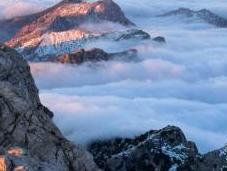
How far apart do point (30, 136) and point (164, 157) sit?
72.7m

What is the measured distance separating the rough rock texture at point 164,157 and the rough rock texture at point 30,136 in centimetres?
5255

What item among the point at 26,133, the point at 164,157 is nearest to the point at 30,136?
the point at 26,133

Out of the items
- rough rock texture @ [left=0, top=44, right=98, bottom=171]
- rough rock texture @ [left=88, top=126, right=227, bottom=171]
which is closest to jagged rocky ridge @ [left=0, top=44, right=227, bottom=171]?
rough rock texture @ [left=0, top=44, right=98, bottom=171]

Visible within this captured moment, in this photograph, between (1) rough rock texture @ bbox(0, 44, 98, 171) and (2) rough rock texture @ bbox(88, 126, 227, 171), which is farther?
(2) rough rock texture @ bbox(88, 126, 227, 171)

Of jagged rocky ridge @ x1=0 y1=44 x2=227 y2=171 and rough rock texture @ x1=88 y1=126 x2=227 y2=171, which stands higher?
jagged rocky ridge @ x1=0 y1=44 x2=227 y2=171

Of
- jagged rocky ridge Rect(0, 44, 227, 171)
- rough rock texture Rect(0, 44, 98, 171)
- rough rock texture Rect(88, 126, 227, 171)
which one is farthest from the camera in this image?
rough rock texture Rect(88, 126, 227, 171)

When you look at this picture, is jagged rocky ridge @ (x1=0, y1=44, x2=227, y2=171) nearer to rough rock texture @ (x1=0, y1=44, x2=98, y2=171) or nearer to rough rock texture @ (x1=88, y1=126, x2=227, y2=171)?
rough rock texture @ (x1=0, y1=44, x2=98, y2=171)

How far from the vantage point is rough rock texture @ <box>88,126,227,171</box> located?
491ft

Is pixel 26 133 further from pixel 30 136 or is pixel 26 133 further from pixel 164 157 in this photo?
pixel 164 157

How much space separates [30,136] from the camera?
8731 centimetres

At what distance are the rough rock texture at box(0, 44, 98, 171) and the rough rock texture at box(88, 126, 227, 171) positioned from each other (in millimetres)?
52550

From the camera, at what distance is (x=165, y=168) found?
157125 mm

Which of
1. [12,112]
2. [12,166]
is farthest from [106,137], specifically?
[12,166]

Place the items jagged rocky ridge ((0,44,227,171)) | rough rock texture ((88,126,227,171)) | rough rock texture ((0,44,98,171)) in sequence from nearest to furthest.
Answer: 1. jagged rocky ridge ((0,44,227,171))
2. rough rock texture ((0,44,98,171))
3. rough rock texture ((88,126,227,171))
